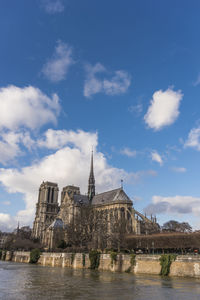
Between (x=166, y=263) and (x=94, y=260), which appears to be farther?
(x=94, y=260)

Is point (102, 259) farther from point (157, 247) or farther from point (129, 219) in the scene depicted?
point (129, 219)

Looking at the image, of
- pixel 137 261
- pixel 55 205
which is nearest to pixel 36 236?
pixel 55 205

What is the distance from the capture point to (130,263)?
36.1 meters

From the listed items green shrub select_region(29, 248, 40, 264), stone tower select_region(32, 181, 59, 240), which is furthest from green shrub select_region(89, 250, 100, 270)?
stone tower select_region(32, 181, 59, 240)

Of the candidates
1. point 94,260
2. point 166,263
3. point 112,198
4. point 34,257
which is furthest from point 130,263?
A: point 112,198

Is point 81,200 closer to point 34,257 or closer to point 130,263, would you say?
point 34,257

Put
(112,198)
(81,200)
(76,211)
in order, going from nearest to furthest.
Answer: (112,198)
(76,211)
(81,200)

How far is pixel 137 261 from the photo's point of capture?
3531 cm

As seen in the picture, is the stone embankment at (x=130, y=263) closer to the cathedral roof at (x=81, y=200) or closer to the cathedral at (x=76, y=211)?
the cathedral at (x=76, y=211)

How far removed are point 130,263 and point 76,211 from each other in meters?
52.2

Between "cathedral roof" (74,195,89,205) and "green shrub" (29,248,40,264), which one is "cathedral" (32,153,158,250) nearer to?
"cathedral roof" (74,195,89,205)

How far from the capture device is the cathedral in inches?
2770

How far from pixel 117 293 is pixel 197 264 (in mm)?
13707

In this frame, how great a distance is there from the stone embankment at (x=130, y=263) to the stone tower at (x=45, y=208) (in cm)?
4823
